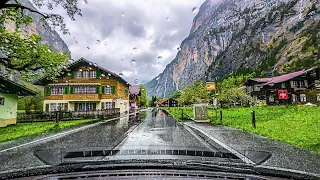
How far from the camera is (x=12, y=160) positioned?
219 inches

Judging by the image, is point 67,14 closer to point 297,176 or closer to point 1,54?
point 1,54

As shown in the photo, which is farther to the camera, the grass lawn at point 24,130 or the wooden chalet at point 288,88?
the wooden chalet at point 288,88

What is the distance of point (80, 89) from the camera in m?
32.8

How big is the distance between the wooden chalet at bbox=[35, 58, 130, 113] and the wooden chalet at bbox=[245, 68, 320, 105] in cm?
2456

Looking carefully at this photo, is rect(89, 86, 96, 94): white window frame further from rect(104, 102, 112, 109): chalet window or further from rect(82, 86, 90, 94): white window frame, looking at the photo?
rect(104, 102, 112, 109): chalet window

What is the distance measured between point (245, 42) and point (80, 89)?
97617 millimetres

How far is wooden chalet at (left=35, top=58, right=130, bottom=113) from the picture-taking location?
3241 centimetres

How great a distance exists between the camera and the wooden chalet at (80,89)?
32406 mm

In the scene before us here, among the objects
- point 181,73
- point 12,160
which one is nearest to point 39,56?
point 12,160

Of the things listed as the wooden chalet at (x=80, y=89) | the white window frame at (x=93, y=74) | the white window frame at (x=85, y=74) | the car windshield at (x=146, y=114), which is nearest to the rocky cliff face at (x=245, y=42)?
the car windshield at (x=146, y=114)

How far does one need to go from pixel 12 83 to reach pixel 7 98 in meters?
1.53

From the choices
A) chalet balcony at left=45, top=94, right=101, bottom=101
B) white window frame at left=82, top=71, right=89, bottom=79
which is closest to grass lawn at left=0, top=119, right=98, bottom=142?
chalet balcony at left=45, top=94, right=101, bottom=101

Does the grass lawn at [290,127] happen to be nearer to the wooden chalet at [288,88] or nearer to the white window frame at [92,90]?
the wooden chalet at [288,88]

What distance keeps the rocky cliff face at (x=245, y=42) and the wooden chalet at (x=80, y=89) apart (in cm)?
857
